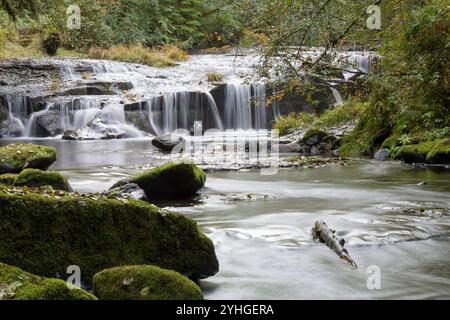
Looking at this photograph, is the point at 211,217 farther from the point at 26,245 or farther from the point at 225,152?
the point at 225,152

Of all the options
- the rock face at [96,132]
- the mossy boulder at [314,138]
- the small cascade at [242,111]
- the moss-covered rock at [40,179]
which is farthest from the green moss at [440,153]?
the rock face at [96,132]

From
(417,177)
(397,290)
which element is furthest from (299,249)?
(417,177)

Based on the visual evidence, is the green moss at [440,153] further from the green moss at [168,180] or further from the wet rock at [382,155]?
the green moss at [168,180]

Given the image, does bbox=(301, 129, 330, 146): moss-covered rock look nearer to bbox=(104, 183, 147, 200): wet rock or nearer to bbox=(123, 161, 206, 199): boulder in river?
bbox=(123, 161, 206, 199): boulder in river

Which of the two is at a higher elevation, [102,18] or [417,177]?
[102,18]

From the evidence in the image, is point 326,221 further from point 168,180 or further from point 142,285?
point 142,285

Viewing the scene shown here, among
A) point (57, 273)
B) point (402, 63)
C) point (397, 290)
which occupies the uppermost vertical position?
point (402, 63)

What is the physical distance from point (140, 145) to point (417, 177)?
426 inches

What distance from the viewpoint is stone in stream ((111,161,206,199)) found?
838 cm

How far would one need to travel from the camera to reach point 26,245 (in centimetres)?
401

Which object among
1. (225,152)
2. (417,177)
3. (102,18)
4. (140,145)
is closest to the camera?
(417,177)

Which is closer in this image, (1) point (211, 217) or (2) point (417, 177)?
(1) point (211, 217)

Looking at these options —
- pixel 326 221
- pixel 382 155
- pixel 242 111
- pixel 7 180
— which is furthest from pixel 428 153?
pixel 242 111
